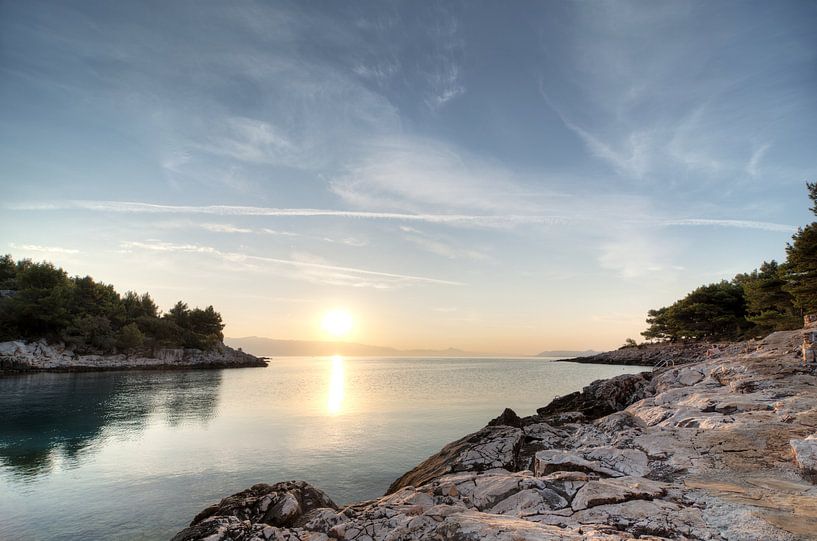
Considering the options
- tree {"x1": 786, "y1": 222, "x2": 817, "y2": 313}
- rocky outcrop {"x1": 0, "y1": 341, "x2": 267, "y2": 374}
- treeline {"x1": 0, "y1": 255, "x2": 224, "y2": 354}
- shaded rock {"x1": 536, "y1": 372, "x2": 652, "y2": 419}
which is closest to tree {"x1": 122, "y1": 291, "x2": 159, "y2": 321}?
treeline {"x1": 0, "y1": 255, "x2": 224, "y2": 354}

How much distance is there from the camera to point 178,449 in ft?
78.0

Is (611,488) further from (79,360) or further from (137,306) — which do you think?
(137,306)

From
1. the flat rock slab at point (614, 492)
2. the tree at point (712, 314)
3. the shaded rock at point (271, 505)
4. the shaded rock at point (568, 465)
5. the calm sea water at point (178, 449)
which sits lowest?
the calm sea water at point (178, 449)

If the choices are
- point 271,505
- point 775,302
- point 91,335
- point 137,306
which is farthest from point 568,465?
point 137,306

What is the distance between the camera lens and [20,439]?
25203mm

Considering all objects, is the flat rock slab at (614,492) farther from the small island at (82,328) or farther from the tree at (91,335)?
the tree at (91,335)

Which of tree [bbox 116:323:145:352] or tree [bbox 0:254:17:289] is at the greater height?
tree [bbox 0:254:17:289]

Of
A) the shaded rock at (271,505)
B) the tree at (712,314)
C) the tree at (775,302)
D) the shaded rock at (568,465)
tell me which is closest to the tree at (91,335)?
the shaded rock at (271,505)

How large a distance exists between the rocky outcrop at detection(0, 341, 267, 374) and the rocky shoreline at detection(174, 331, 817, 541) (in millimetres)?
92386

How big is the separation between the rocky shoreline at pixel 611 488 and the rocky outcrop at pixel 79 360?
9239cm

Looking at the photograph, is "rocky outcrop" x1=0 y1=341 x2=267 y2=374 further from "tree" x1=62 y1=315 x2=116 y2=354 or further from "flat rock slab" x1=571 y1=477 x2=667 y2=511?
"flat rock slab" x1=571 y1=477 x2=667 y2=511

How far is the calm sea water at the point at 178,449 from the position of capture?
1457 centimetres

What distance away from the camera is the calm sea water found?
1457 centimetres

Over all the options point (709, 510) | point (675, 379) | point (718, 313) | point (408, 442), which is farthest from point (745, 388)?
point (718, 313)
